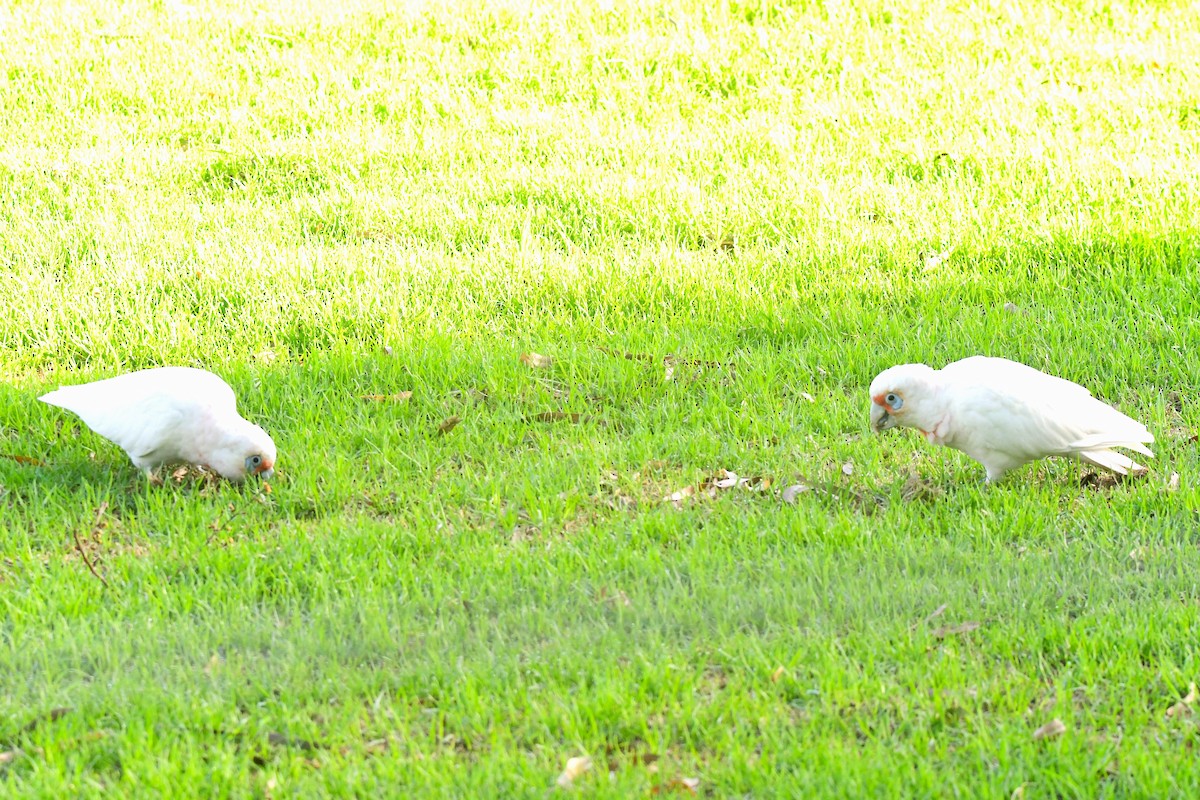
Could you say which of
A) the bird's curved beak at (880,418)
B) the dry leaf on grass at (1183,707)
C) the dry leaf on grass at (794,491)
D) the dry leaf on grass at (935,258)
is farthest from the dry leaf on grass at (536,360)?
the dry leaf on grass at (1183,707)

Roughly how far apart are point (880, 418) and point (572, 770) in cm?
232

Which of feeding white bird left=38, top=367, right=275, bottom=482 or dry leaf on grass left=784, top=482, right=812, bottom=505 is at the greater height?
feeding white bird left=38, top=367, right=275, bottom=482

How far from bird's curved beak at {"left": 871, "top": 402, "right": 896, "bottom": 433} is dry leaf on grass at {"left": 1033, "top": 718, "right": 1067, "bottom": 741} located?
1801 millimetres

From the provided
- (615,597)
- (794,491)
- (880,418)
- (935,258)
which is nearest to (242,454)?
(615,597)

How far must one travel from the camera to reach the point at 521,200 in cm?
841

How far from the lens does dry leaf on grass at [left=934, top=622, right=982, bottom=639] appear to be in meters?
4.14

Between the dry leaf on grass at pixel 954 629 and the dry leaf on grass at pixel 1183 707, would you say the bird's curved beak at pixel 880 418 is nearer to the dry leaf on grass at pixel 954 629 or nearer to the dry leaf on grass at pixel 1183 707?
the dry leaf on grass at pixel 954 629

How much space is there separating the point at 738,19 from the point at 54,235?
606cm

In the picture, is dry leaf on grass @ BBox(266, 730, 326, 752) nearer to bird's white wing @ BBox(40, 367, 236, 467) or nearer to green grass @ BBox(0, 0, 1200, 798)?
green grass @ BBox(0, 0, 1200, 798)

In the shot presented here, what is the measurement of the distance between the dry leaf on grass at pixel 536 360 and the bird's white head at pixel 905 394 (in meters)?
1.84

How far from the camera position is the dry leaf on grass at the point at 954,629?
13.6 feet

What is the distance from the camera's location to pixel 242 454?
518 centimetres

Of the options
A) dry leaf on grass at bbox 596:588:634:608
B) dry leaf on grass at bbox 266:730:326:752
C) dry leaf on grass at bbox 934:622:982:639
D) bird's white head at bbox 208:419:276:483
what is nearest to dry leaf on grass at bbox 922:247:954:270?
dry leaf on grass at bbox 934:622:982:639

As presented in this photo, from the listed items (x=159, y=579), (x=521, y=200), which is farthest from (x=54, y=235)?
(x=159, y=579)
